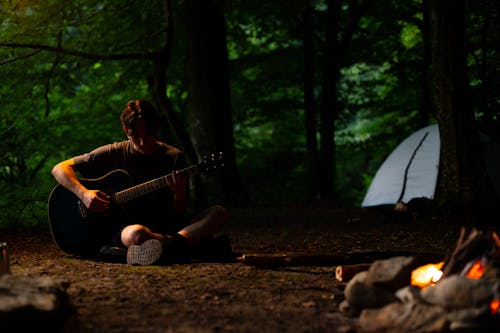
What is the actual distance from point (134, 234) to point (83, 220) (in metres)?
0.73

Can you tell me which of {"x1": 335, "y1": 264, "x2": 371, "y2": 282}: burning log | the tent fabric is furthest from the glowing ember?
the tent fabric

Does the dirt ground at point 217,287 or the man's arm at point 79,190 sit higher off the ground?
the man's arm at point 79,190

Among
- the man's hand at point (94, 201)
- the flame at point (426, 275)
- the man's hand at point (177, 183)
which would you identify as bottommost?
the flame at point (426, 275)

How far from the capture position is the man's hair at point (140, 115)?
5.48 meters

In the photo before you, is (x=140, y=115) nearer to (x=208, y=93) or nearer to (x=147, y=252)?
(x=147, y=252)

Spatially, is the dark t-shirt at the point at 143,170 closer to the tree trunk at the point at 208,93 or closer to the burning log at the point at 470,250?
the burning log at the point at 470,250

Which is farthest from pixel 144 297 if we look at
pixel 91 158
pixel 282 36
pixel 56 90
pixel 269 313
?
pixel 282 36

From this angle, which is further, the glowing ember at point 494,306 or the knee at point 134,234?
the knee at point 134,234

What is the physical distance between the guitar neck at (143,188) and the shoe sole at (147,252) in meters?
0.47

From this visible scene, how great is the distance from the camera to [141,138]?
564 centimetres

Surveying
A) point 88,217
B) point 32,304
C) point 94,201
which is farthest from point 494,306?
point 88,217

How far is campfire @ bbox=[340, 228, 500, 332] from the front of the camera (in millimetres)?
3135

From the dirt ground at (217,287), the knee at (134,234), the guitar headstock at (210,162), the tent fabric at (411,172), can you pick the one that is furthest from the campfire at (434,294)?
the tent fabric at (411,172)

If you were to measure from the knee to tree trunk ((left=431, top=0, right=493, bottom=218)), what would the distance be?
456cm
